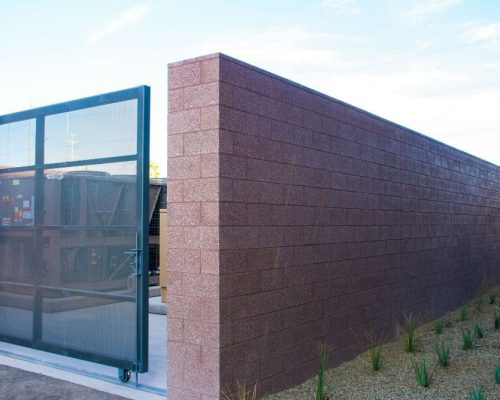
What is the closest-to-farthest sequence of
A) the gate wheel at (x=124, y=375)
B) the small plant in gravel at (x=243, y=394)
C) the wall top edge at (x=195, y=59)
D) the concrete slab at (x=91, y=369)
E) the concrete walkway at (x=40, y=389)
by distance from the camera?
1. the small plant in gravel at (x=243, y=394)
2. the wall top edge at (x=195, y=59)
3. the concrete walkway at (x=40, y=389)
4. the concrete slab at (x=91, y=369)
5. the gate wheel at (x=124, y=375)

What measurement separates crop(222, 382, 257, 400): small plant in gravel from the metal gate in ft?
3.53

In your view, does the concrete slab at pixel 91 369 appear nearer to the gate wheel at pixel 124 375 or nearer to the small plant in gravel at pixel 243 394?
the gate wheel at pixel 124 375

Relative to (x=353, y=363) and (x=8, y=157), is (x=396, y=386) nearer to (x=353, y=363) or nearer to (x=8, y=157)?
(x=353, y=363)

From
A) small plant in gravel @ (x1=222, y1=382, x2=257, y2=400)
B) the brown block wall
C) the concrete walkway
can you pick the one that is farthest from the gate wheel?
small plant in gravel @ (x1=222, y1=382, x2=257, y2=400)

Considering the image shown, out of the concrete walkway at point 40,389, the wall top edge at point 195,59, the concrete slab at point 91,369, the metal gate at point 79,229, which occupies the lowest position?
the concrete walkway at point 40,389

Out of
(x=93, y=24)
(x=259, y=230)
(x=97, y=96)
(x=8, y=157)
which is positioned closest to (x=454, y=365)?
(x=259, y=230)

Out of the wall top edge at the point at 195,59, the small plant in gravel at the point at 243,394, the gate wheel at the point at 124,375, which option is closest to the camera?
the small plant in gravel at the point at 243,394

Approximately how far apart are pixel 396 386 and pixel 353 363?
990 millimetres

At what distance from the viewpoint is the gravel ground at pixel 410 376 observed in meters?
5.22

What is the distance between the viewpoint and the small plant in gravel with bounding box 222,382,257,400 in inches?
181

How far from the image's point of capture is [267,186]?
519 centimetres

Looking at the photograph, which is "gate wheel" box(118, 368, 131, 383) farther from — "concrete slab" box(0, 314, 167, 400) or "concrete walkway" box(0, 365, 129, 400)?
"concrete walkway" box(0, 365, 129, 400)

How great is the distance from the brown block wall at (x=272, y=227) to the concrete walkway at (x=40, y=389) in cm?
98

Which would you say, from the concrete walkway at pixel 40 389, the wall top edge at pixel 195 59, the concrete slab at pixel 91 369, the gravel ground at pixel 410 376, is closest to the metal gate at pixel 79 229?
the concrete slab at pixel 91 369
